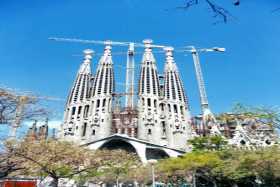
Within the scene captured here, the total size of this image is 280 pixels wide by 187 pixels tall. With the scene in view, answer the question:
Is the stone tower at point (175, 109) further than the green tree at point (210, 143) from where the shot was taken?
Yes

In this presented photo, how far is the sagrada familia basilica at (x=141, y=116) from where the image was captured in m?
65.9

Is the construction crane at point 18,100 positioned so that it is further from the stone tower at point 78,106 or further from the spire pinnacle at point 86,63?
the spire pinnacle at point 86,63

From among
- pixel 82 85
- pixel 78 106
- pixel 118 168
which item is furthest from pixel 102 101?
pixel 118 168

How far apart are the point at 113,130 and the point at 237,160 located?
4791 cm

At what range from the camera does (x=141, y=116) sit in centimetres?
7081

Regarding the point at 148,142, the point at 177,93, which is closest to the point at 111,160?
the point at 148,142

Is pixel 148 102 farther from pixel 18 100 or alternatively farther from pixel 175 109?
pixel 18 100

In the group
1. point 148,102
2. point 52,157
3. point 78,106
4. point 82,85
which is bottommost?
point 52,157

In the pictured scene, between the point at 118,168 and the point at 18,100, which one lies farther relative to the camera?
the point at 118,168

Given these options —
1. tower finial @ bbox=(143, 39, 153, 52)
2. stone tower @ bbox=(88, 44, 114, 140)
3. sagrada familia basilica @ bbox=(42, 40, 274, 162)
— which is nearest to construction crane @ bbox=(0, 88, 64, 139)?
sagrada familia basilica @ bbox=(42, 40, 274, 162)

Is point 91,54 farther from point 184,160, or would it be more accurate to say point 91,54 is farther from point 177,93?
point 184,160

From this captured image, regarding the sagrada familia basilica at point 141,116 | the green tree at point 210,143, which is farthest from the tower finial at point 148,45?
the green tree at point 210,143

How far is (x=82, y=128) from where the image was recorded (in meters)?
74.2

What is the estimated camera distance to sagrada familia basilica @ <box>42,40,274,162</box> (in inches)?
2594
